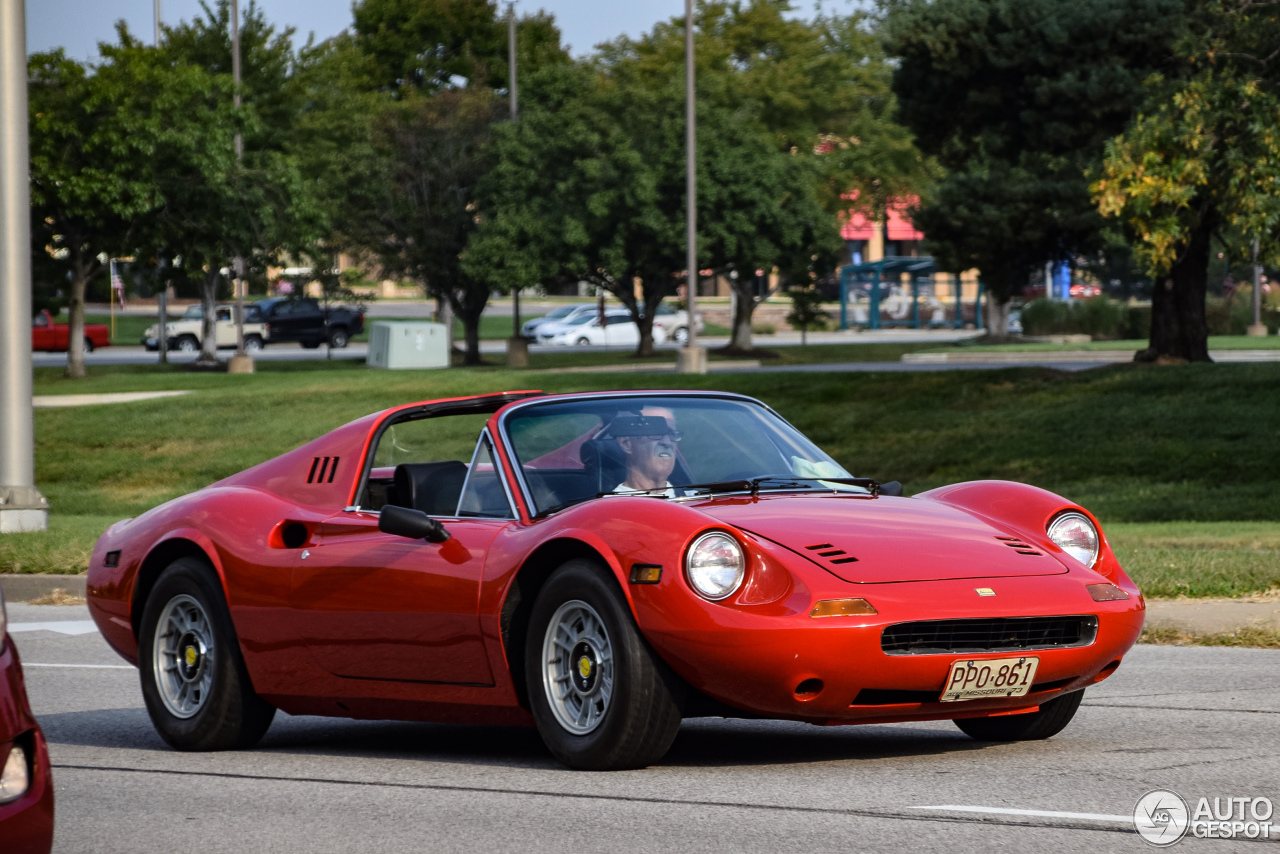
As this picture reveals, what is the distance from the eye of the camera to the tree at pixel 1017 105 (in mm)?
28406

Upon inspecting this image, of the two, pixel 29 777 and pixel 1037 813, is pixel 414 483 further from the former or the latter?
pixel 29 777

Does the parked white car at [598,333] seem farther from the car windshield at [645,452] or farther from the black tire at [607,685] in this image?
the black tire at [607,685]

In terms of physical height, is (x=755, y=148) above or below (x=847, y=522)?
above

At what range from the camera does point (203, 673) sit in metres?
7.45

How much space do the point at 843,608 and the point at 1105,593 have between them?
43.3 inches

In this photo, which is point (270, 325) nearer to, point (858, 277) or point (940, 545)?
point (858, 277)

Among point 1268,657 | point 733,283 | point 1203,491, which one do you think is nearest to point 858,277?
point 733,283

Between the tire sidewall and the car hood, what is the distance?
7.29 ft

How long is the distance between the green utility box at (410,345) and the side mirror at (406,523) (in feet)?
131

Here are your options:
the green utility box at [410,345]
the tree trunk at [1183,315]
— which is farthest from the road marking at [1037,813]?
the green utility box at [410,345]

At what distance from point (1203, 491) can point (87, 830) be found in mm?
16945

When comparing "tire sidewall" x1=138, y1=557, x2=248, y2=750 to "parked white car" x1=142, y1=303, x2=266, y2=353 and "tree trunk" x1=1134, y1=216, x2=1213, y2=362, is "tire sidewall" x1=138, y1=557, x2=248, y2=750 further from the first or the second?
"parked white car" x1=142, y1=303, x2=266, y2=353

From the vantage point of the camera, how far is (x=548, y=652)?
6137 millimetres

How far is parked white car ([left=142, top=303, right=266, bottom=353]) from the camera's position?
6250cm
